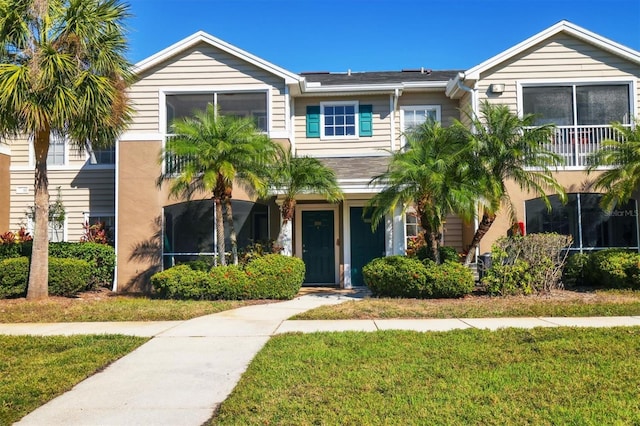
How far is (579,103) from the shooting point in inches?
542

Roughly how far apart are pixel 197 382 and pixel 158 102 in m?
10.1

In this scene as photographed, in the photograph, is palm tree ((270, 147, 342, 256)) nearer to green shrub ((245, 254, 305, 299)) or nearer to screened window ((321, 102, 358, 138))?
green shrub ((245, 254, 305, 299))

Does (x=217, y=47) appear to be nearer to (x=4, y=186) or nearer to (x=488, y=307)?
(x=4, y=186)

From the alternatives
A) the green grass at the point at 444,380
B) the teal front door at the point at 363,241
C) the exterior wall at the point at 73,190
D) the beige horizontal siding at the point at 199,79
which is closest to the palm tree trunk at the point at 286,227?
the teal front door at the point at 363,241

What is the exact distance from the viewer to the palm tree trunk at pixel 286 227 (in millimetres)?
12031

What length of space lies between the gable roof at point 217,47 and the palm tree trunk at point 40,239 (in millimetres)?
3497

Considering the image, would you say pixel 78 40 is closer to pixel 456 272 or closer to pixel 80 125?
pixel 80 125

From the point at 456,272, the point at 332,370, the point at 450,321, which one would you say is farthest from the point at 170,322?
the point at 456,272

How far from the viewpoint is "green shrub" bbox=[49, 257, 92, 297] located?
11.5m

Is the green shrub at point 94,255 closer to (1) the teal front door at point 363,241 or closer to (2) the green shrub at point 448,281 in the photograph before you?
(1) the teal front door at point 363,241

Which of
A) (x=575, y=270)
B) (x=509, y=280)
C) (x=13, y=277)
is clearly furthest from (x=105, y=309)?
(x=575, y=270)

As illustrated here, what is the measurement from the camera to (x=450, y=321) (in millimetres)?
8289

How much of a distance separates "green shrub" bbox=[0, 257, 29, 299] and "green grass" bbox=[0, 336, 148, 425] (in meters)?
4.67

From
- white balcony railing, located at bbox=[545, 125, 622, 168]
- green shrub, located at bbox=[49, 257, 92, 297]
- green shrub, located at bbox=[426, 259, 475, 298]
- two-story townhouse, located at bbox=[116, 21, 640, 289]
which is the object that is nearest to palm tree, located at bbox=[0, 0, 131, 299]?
green shrub, located at bbox=[49, 257, 92, 297]
